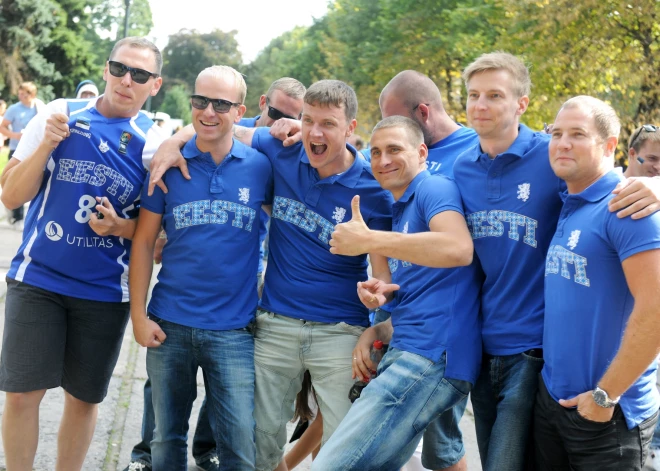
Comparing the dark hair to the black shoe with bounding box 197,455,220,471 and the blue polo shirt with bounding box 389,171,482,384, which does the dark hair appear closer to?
the black shoe with bounding box 197,455,220,471

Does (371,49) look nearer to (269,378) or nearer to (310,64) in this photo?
(310,64)

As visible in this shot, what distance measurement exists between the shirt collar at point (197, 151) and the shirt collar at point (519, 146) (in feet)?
4.05

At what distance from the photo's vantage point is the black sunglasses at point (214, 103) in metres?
4.19

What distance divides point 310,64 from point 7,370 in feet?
124

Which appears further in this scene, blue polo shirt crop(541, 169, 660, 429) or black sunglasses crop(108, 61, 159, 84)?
black sunglasses crop(108, 61, 159, 84)

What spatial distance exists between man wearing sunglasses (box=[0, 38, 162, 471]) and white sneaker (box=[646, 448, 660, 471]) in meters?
3.75

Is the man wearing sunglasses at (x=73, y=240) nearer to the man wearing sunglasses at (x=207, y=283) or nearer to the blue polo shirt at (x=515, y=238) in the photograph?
the man wearing sunglasses at (x=207, y=283)

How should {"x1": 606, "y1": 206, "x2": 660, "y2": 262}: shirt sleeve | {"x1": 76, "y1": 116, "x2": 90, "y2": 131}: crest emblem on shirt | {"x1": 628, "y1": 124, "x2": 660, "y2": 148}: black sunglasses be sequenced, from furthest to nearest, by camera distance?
{"x1": 628, "y1": 124, "x2": 660, "y2": 148}: black sunglasses
{"x1": 76, "y1": 116, "x2": 90, "y2": 131}: crest emblem on shirt
{"x1": 606, "y1": 206, "x2": 660, "y2": 262}: shirt sleeve

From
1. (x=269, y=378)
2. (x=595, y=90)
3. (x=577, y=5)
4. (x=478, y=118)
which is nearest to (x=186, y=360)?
(x=269, y=378)

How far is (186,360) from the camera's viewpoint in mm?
4191

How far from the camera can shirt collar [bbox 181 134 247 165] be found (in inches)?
167

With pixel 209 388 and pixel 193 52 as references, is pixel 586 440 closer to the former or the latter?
pixel 209 388

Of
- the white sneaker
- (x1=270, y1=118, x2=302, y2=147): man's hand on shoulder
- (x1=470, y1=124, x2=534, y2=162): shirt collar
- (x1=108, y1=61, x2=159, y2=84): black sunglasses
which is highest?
(x1=108, y1=61, x2=159, y2=84): black sunglasses

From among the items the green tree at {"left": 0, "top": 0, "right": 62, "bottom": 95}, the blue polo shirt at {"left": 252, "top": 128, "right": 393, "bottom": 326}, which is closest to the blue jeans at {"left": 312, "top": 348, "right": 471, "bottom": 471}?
the blue polo shirt at {"left": 252, "top": 128, "right": 393, "bottom": 326}
